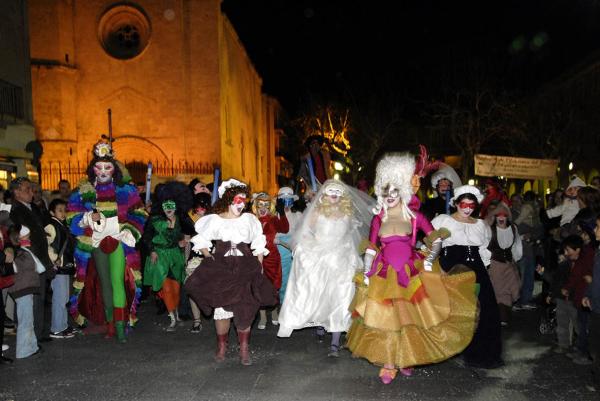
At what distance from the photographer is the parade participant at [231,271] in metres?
6.06

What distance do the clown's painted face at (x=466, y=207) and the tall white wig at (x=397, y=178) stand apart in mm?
672

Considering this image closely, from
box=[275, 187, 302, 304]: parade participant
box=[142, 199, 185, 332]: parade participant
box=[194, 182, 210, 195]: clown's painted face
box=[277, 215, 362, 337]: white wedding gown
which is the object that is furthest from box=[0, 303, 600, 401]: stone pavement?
box=[194, 182, 210, 195]: clown's painted face

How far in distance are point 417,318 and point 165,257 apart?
412 centimetres

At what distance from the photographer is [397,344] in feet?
17.6

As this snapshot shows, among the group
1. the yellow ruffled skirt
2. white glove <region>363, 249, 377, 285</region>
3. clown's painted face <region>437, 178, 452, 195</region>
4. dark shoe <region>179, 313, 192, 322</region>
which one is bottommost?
dark shoe <region>179, 313, 192, 322</region>

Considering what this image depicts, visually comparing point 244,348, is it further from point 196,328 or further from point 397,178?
point 397,178

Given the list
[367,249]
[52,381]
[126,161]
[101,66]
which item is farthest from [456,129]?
[52,381]

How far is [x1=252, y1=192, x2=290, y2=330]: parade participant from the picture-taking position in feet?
26.0

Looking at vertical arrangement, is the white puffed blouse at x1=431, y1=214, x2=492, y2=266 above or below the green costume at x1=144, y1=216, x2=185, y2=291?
above

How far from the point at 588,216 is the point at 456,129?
1762cm

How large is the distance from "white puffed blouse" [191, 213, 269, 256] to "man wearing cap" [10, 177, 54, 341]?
7.39 ft

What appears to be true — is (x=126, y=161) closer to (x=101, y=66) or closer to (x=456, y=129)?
(x=101, y=66)

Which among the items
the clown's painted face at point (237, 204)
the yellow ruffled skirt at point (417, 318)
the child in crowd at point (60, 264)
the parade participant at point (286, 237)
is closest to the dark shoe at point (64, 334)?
the child in crowd at point (60, 264)

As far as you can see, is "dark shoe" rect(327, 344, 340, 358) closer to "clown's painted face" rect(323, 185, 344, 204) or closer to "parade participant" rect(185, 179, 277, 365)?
"parade participant" rect(185, 179, 277, 365)
